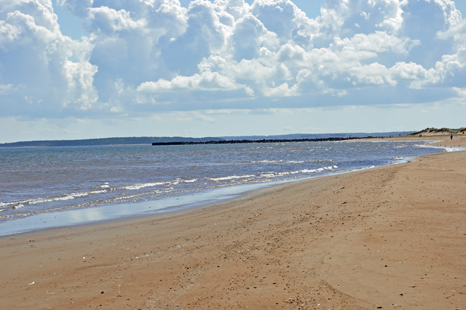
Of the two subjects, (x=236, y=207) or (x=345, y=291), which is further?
(x=236, y=207)

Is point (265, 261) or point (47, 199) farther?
point (47, 199)

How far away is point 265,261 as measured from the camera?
8.61 m

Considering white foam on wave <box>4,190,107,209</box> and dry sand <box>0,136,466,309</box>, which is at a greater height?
dry sand <box>0,136,466,309</box>

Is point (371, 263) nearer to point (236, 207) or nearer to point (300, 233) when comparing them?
point (300, 233)

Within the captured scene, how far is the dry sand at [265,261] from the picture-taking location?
6758mm

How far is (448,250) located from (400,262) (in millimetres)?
1226

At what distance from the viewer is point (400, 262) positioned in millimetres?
7734

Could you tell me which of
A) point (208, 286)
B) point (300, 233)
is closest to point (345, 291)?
point (208, 286)

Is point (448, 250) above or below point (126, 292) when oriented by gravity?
above

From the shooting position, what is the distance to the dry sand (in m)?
6.76

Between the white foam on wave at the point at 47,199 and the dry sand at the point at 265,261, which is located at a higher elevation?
the dry sand at the point at 265,261

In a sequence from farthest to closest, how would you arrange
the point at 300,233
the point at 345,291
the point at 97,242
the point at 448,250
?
the point at 97,242 < the point at 300,233 < the point at 448,250 < the point at 345,291

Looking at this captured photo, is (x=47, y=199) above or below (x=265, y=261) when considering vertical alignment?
below

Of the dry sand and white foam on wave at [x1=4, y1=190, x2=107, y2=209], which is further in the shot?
white foam on wave at [x1=4, y1=190, x2=107, y2=209]
